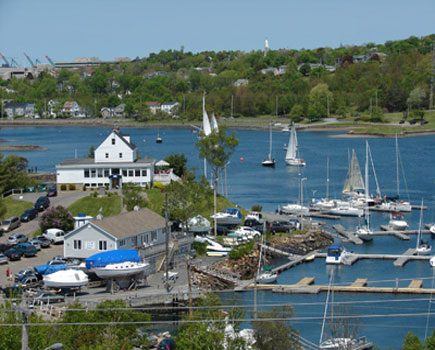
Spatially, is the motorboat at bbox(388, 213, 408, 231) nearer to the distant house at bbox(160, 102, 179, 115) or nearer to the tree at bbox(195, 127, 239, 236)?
the tree at bbox(195, 127, 239, 236)

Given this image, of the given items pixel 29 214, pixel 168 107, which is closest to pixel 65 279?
pixel 29 214

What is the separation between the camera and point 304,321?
1196 inches

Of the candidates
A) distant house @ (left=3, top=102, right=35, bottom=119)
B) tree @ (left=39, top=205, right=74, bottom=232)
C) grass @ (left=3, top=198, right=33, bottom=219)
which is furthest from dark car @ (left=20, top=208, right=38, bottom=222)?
distant house @ (left=3, top=102, right=35, bottom=119)

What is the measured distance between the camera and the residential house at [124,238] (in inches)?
1363

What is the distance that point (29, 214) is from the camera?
41938mm

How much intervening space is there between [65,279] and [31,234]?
9.46 meters

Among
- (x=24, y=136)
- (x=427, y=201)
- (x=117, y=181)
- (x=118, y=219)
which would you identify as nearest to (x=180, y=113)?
(x=24, y=136)

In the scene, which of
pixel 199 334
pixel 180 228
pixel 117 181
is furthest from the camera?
pixel 117 181

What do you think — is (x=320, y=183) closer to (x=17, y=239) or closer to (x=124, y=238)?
(x=17, y=239)

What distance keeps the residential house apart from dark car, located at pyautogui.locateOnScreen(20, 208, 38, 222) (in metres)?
7.11

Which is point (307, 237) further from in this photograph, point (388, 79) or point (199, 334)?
point (388, 79)

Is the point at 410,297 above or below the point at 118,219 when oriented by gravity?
below

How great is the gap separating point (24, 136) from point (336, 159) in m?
67.9

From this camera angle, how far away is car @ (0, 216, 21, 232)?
40125 mm
